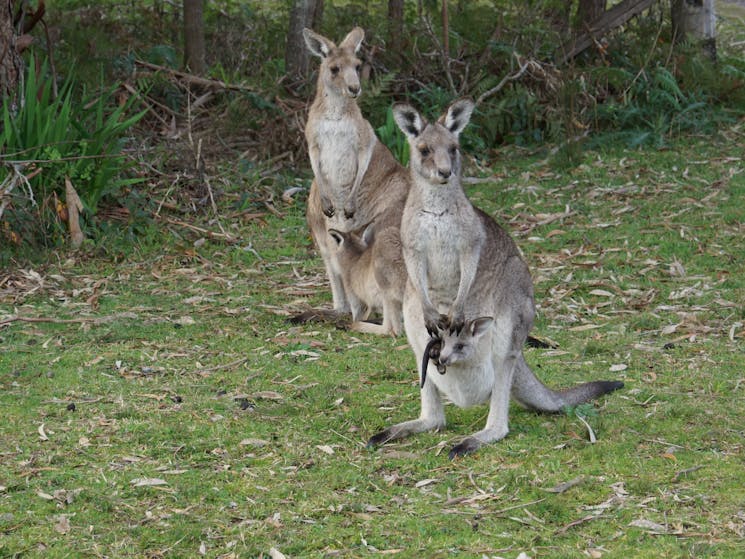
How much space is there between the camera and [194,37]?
32.6 feet

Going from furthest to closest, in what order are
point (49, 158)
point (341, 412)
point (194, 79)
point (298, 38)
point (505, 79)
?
point (298, 38) → point (194, 79) → point (505, 79) → point (49, 158) → point (341, 412)

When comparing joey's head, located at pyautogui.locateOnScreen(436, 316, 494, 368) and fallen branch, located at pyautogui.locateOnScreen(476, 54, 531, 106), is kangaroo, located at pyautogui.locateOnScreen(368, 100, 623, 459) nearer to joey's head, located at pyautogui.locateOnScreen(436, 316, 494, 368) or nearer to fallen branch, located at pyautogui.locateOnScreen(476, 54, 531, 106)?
joey's head, located at pyautogui.locateOnScreen(436, 316, 494, 368)

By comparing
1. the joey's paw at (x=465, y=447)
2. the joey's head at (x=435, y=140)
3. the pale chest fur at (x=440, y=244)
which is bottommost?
the joey's paw at (x=465, y=447)

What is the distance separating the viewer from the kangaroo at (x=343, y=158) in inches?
271

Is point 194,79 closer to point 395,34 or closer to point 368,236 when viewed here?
point 395,34

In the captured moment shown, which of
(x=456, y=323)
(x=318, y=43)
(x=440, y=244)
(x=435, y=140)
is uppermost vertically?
(x=318, y=43)

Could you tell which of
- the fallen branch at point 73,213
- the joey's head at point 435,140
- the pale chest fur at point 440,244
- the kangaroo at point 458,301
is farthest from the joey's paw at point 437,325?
the fallen branch at point 73,213

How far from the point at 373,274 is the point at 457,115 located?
1.68 m

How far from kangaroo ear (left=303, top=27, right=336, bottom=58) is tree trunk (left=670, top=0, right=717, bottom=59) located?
4.32 metres

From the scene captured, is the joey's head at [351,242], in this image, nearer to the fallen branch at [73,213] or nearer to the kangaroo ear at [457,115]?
the kangaroo ear at [457,115]

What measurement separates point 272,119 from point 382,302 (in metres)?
3.65

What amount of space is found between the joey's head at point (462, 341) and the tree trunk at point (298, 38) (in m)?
5.97

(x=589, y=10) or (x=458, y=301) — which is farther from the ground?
(x=589, y=10)

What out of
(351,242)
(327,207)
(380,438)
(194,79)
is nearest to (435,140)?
(380,438)
